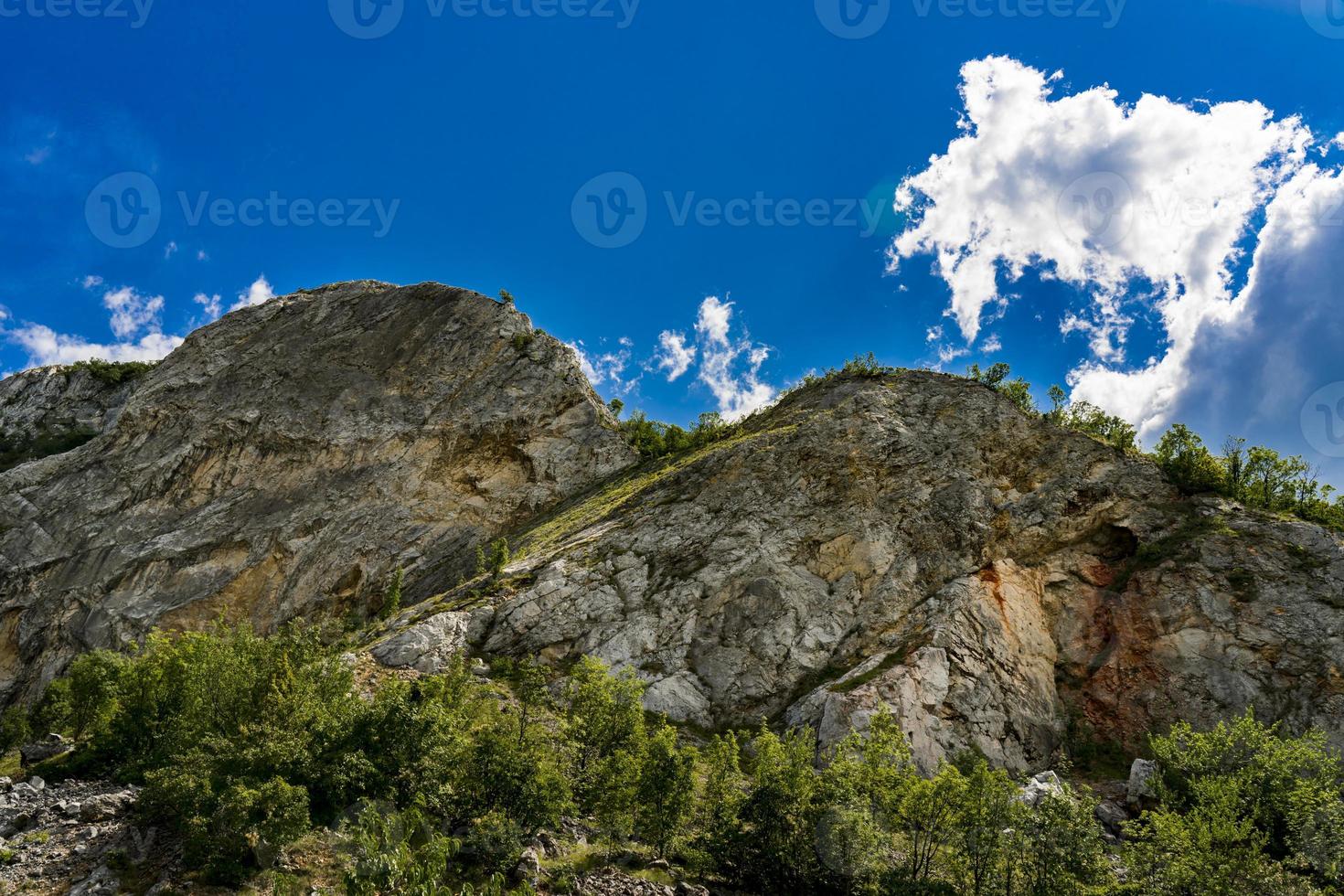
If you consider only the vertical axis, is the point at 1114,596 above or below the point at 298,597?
above

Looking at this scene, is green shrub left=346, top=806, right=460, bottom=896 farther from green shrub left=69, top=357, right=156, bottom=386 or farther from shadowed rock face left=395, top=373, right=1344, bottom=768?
green shrub left=69, top=357, right=156, bottom=386

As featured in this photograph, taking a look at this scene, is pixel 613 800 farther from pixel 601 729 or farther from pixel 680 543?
pixel 680 543

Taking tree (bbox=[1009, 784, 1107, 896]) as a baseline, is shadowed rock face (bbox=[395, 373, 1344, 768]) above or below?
above

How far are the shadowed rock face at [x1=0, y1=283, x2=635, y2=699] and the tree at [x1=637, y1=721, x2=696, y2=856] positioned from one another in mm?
42266

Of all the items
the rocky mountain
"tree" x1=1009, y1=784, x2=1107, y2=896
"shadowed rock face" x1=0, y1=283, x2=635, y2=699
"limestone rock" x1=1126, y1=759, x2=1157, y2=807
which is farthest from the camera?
"shadowed rock face" x1=0, y1=283, x2=635, y2=699

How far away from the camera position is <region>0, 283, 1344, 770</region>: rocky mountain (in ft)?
138

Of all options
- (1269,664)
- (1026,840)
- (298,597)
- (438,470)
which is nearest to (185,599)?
(298,597)

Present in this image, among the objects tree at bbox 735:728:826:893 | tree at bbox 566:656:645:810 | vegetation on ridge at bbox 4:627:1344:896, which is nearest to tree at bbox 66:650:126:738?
vegetation on ridge at bbox 4:627:1344:896

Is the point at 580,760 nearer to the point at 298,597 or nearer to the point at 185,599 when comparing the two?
the point at 298,597

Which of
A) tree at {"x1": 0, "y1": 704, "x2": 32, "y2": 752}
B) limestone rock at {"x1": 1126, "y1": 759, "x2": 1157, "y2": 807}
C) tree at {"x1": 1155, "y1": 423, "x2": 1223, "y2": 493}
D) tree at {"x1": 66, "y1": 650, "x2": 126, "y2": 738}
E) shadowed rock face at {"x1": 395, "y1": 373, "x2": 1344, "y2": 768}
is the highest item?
tree at {"x1": 1155, "y1": 423, "x2": 1223, "y2": 493}

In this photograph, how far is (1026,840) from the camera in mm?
23516

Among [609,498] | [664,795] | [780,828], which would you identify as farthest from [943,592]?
A: [609,498]

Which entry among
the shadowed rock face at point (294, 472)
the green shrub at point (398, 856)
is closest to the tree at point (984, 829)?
the green shrub at point (398, 856)

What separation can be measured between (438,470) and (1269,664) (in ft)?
220
